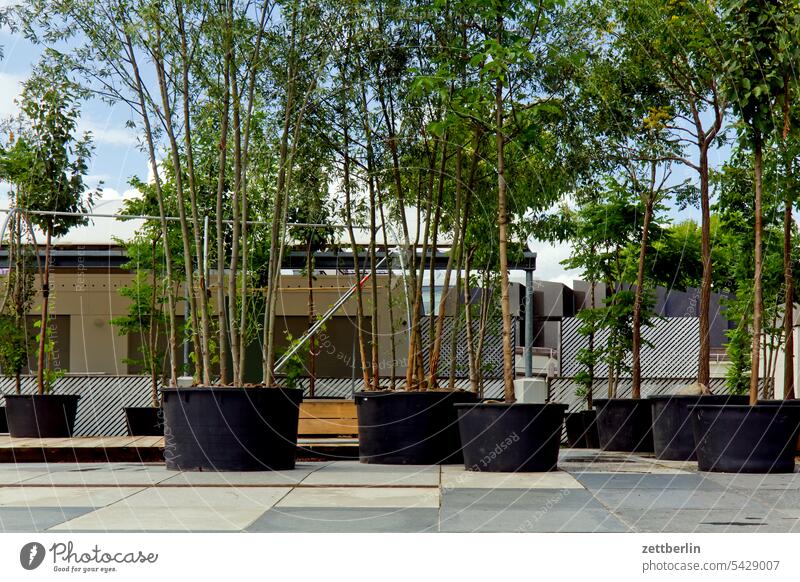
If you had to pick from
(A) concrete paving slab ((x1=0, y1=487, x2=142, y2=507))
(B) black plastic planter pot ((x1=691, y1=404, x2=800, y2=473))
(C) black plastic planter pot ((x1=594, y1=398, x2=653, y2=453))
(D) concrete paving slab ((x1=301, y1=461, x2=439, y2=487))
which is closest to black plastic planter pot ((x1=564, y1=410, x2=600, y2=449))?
(C) black plastic planter pot ((x1=594, y1=398, x2=653, y2=453))

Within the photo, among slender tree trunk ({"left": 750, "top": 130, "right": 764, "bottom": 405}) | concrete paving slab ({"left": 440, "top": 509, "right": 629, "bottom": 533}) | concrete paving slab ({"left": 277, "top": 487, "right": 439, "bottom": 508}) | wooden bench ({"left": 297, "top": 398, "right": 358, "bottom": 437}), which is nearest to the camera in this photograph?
concrete paving slab ({"left": 440, "top": 509, "right": 629, "bottom": 533})

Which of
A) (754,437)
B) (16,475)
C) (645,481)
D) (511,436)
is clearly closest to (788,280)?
(754,437)

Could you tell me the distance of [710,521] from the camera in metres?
4.51

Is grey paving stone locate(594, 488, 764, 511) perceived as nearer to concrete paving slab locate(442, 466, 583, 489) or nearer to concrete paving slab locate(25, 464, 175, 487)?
concrete paving slab locate(442, 466, 583, 489)

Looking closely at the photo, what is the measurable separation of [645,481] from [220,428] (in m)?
3.02

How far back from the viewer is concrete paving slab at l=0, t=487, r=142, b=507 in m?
5.29

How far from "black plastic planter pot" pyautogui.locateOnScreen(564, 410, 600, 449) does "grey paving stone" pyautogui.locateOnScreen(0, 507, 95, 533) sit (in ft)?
26.4

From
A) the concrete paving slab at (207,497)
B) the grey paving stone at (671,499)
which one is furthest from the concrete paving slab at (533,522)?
the concrete paving slab at (207,497)

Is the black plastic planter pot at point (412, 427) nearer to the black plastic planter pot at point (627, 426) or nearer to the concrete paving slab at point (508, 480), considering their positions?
the concrete paving slab at point (508, 480)

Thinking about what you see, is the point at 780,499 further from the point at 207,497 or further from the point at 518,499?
the point at 207,497

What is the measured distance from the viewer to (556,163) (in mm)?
9219

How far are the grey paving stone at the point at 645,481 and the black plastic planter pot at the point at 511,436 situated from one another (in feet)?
1.06

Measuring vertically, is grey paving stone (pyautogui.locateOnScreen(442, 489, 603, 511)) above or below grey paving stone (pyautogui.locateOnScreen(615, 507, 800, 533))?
below
